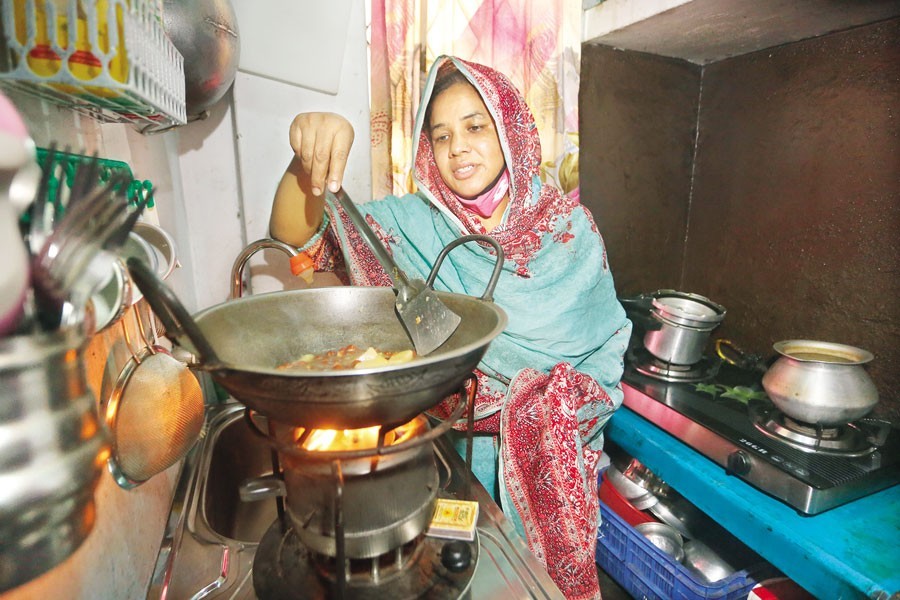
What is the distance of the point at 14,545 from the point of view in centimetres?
31

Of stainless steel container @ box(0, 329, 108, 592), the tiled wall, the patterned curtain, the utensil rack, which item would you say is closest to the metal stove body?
stainless steel container @ box(0, 329, 108, 592)

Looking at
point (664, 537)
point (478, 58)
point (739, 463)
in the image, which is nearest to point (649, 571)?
point (664, 537)

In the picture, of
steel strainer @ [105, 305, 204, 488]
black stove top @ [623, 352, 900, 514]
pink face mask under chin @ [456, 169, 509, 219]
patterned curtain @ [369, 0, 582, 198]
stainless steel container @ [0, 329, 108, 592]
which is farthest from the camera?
patterned curtain @ [369, 0, 582, 198]

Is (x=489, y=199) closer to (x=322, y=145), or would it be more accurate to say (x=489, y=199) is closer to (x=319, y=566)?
(x=322, y=145)

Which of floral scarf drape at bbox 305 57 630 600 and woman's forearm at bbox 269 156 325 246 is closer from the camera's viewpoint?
floral scarf drape at bbox 305 57 630 600

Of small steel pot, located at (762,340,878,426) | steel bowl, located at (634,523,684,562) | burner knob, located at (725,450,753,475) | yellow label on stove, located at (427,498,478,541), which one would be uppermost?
small steel pot, located at (762,340,878,426)

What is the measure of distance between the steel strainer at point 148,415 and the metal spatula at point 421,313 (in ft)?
1.13

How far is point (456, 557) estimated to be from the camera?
66cm

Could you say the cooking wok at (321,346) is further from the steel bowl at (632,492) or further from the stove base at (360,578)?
the steel bowl at (632,492)

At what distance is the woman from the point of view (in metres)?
1.09

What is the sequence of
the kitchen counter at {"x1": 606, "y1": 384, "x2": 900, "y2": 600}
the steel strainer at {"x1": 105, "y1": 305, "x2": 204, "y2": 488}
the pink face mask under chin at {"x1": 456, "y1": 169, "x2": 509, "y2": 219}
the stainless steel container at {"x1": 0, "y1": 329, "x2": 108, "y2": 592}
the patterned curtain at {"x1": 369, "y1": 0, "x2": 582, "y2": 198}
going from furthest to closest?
the patterned curtain at {"x1": 369, "y1": 0, "x2": 582, "y2": 198}, the pink face mask under chin at {"x1": 456, "y1": 169, "x2": 509, "y2": 219}, the kitchen counter at {"x1": 606, "y1": 384, "x2": 900, "y2": 600}, the steel strainer at {"x1": 105, "y1": 305, "x2": 204, "y2": 488}, the stainless steel container at {"x1": 0, "y1": 329, "x2": 108, "y2": 592}

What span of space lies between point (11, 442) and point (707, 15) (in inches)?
71.9

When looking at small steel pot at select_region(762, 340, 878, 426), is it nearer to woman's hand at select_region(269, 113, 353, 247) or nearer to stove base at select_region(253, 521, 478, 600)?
stove base at select_region(253, 521, 478, 600)

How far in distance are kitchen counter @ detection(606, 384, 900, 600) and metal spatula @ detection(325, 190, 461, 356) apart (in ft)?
2.91
